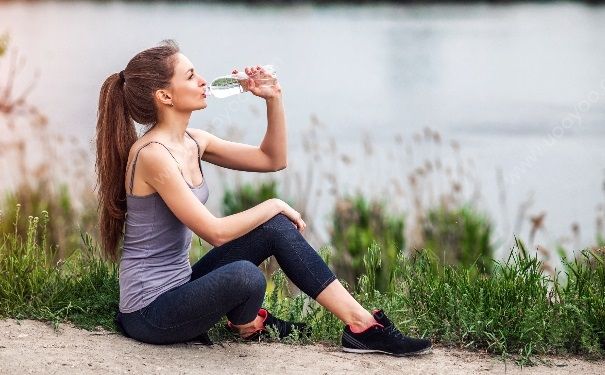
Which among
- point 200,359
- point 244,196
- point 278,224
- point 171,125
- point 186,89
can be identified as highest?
point 186,89

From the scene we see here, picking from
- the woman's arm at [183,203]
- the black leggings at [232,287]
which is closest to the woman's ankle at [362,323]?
the black leggings at [232,287]

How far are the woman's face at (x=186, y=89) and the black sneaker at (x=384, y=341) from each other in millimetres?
960

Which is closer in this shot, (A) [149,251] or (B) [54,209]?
(A) [149,251]

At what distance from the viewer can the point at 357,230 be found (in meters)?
6.70

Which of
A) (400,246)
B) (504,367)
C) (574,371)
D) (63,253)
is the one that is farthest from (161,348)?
(400,246)

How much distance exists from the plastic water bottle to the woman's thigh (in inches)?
24.3

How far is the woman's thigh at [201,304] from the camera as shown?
11.2ft

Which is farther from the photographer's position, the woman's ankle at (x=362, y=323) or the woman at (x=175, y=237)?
the woman's ankle at (x=362, y=323)

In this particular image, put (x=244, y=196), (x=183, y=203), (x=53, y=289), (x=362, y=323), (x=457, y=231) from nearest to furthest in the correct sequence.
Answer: (x=183, y=203) → (x=362, y=323) → (x=53, y=289) → (x=457, y=231) → (x=244, y=196)

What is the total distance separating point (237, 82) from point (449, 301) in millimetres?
1123

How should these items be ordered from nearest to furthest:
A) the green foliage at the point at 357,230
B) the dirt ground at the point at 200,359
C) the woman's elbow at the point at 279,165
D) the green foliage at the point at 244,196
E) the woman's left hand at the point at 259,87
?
the dirt ground at the point at 200,359, the woman's left hand at the point at 259,87, the woman's elbow at the point at 279,165, the green foliage at the point at 357,230, the green foliage at the point at 244,196

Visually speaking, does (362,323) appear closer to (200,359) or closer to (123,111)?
Answer: (200,359)

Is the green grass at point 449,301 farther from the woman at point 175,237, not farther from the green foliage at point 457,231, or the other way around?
the green foliage at point 457,231

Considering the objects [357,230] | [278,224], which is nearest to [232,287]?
[278,224]
